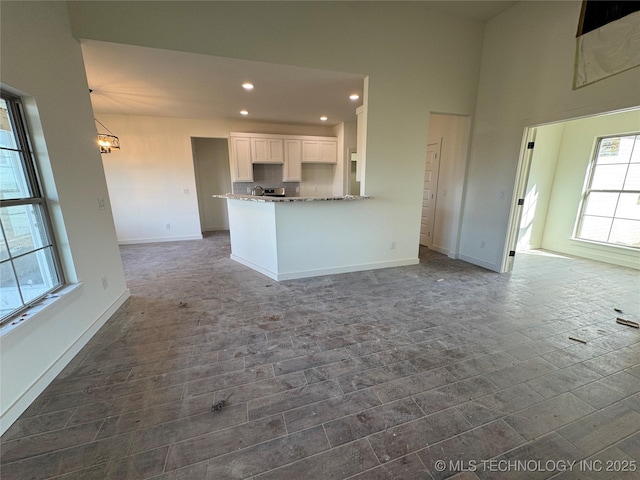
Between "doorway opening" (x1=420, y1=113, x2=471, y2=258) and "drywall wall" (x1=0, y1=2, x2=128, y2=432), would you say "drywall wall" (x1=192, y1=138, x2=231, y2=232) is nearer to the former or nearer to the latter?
"drywall wall" (x1=0, y1=2, x2=128, y2=432)

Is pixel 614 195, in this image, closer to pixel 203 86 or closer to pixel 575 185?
pixel 575 185

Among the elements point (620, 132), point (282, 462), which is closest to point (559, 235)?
point (620, 132)

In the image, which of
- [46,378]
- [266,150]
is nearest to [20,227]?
[46,378]

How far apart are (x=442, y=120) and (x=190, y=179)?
17.8 feet

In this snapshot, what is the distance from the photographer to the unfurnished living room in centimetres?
141

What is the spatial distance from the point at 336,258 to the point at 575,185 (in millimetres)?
4741

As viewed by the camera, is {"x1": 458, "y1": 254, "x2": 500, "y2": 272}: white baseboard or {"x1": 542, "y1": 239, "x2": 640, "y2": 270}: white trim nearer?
{"x1": 458, "y1": 254, "x2": 500, "y2": 272}: white baseboard

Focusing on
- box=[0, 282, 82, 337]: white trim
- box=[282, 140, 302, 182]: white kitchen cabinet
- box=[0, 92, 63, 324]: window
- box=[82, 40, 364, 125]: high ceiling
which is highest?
box=[82, 40, 364, 125]: high ceiling

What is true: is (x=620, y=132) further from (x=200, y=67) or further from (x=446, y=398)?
(x=200, y=67)

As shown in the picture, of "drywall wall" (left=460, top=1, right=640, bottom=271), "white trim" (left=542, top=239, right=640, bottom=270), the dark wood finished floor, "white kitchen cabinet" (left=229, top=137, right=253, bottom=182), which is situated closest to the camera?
the dark wood finished floor

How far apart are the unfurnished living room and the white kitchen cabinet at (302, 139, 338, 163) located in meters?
0.85

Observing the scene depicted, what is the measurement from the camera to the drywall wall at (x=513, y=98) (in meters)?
2.83

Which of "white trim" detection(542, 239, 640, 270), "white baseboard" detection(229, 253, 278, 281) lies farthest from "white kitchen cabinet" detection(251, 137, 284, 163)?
"white trim" detection(542, 239, 640, 270)

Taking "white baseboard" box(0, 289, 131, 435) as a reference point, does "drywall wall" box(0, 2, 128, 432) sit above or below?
above
